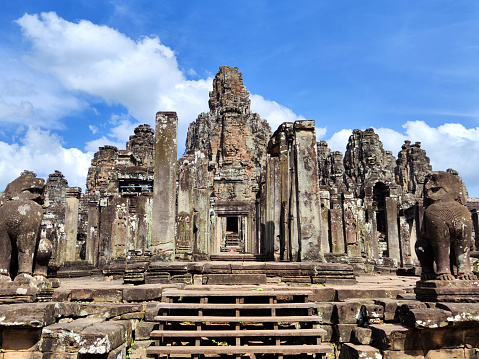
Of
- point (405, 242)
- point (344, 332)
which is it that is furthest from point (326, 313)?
point (405, 242)

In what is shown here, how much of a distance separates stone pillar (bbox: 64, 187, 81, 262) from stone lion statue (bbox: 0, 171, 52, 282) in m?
13.1

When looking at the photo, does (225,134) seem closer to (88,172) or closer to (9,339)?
(88,172)

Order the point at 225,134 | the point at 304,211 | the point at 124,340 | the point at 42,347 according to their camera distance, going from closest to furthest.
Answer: the point at 42,347 < the point at 124,340 < the point at 304,211 < the point at 225,134

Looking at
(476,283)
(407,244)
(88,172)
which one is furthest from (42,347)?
(88,172)

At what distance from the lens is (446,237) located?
5422 mm

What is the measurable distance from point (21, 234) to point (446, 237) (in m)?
6.23

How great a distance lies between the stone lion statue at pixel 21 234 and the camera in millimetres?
5266

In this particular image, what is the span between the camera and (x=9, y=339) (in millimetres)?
4594

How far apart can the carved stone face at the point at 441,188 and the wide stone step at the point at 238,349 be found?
114 inches

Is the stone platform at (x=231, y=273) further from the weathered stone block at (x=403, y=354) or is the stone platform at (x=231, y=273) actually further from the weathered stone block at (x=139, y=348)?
the weathered stone block at (x=403, y=354)

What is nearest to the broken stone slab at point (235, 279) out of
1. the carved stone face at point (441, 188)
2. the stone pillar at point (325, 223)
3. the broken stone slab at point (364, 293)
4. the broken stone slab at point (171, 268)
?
the broken stone slab at point (171, 268)

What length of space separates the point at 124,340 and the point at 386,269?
13439 mm

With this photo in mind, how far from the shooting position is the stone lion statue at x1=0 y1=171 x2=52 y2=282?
17.3ft

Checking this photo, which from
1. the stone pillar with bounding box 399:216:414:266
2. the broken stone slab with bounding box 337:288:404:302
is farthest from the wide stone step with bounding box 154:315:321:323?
the stone pillar with bounding box 399:216:414:266
